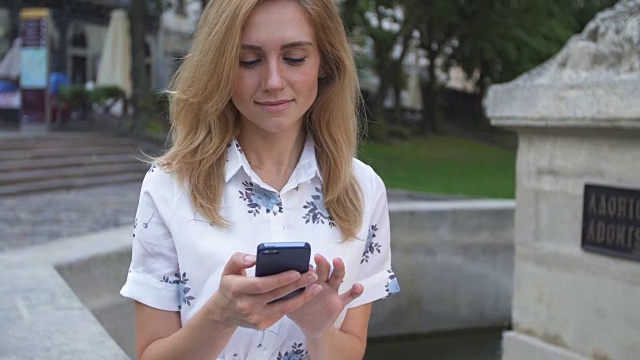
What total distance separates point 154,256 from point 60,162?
12.5 metres

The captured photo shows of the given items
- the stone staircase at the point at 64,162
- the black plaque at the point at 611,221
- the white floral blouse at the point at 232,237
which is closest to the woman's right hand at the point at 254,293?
the white floral blouse at the point at 232,237

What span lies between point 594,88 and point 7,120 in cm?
1857

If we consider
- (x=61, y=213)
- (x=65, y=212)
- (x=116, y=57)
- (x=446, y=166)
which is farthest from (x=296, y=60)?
(x=116, y=57)

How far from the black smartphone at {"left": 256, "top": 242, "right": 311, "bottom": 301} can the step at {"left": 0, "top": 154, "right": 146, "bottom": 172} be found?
10541mm

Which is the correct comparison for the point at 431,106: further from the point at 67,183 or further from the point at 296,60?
the point at 296,60

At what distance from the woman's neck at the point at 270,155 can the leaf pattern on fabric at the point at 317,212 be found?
8 centimetres

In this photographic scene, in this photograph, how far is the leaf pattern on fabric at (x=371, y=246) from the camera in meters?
1.99

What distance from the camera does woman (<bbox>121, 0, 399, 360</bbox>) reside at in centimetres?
175

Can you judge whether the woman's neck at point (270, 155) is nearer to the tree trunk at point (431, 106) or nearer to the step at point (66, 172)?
the step at point (66, 172)

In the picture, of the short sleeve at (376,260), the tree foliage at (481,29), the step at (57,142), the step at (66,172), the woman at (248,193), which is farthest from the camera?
the tree foliage at (481,29)

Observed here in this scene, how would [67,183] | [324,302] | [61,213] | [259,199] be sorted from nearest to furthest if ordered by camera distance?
1. [324,302]
2. [259,199]
3. [61,213]
4. [67,183]

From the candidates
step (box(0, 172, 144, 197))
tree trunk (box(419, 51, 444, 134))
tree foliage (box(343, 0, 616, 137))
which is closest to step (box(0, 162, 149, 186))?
step (box(0, 172, 144, 197))

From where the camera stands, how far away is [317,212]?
191 centimetres

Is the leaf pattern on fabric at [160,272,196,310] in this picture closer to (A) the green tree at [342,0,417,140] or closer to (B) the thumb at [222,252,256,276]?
(B) the thumb at [222,252,256,276]
